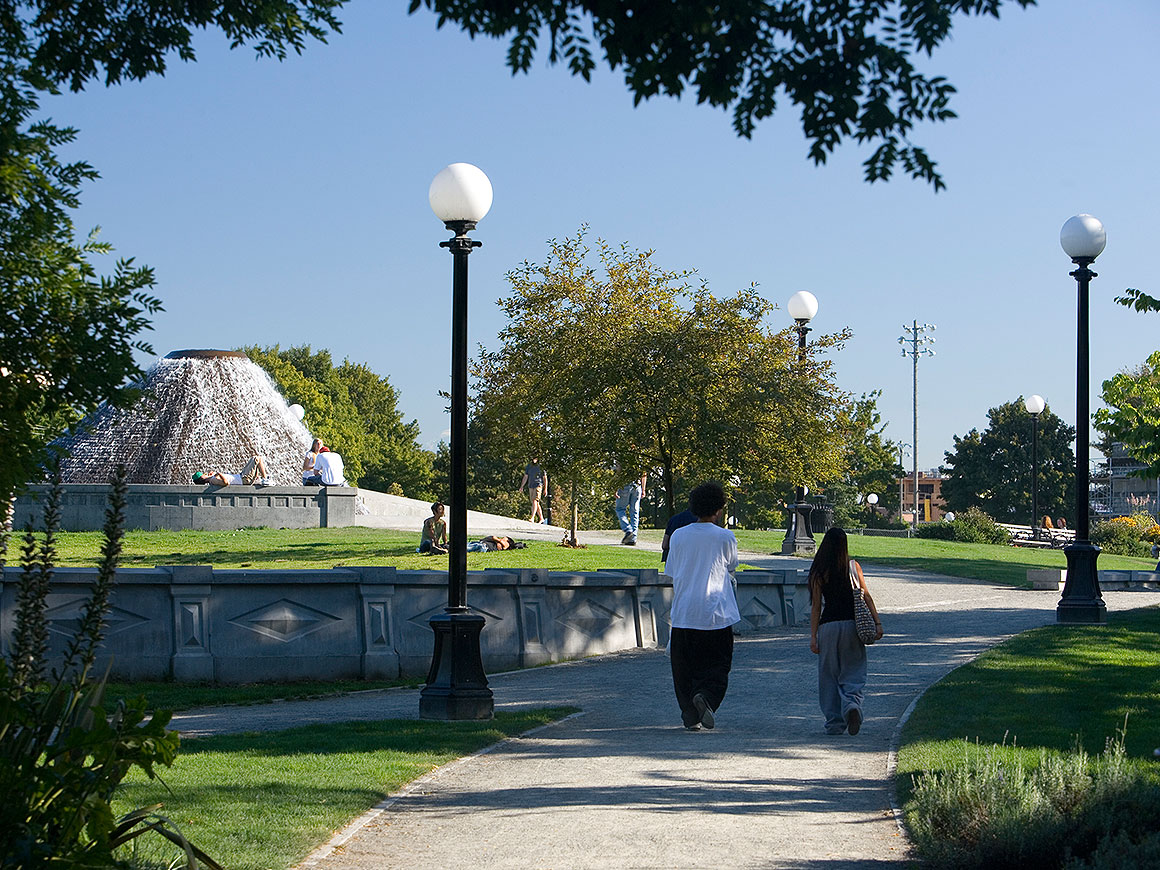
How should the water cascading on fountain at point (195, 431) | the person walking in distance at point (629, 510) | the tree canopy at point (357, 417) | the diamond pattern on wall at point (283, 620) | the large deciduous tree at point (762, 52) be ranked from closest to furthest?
the large deciduous tree at point (762, 52) → the diamond pattern on wall at point (283, 620) → the person walking in distance at point (629, 510) → the water cascading on fountain at point (195, 431) → the tree canopy at point (357, 417)

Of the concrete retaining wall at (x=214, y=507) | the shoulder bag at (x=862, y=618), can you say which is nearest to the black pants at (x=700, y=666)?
the shoulder bag at (x=862, y=618)

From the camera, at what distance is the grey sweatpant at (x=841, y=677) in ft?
31.7

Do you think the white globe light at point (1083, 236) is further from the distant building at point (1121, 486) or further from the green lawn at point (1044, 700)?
the distant building at point (1121, 486)

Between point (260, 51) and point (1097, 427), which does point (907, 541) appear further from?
point (260, 51)

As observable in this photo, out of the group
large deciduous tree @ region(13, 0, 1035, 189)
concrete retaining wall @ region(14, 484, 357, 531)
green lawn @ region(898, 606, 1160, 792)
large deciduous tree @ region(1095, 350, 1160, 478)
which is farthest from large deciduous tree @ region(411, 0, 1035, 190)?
concrete retaining wall @ region(14, 484, 357, 531)

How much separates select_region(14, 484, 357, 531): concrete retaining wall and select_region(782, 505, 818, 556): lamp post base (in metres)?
10.4

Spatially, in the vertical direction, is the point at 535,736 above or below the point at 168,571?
below

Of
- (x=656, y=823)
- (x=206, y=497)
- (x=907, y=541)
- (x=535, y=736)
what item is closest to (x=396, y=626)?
(x=535, y=736)

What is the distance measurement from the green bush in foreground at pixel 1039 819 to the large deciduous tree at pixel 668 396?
15.6m

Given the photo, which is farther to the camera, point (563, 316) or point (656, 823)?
point (563, 316)

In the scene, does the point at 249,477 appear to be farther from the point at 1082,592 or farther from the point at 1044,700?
the point at 1044,700

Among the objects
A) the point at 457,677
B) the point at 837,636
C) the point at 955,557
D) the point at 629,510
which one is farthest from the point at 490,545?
the point at 837,636

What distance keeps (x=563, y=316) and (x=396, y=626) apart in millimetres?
12266

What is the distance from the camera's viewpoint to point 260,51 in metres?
6.82
